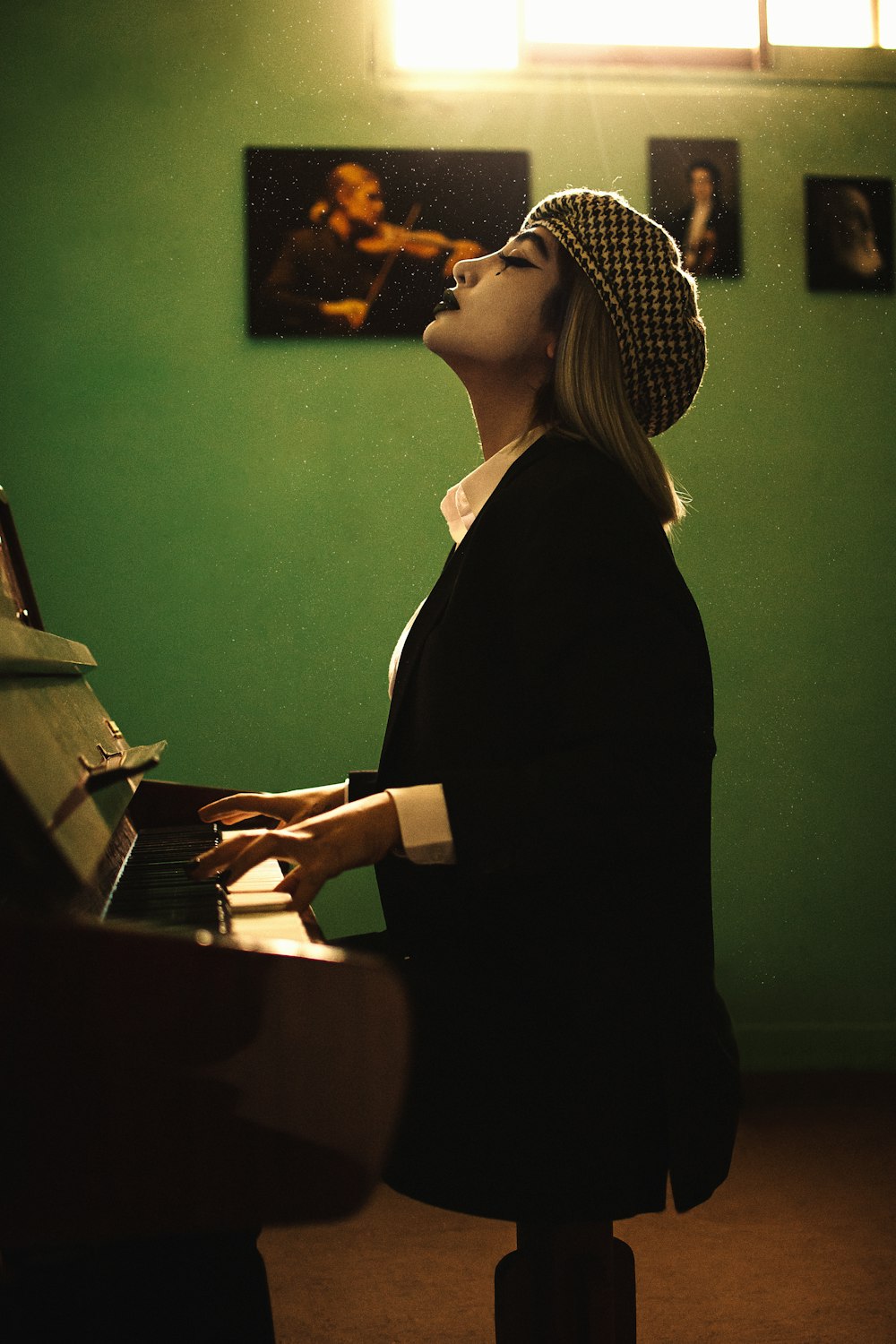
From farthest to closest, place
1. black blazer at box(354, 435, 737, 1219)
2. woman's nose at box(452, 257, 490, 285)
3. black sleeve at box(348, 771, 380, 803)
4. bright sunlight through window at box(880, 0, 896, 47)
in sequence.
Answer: bright sunlight through window at box(880, 0, 896, 47) < black sleeve at box(348, 771, 380, 803) < woman's nose at box(452, 257, 490, 285) < black blazer at box(354, 435, 737, 1219)

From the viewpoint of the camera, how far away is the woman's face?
140cm

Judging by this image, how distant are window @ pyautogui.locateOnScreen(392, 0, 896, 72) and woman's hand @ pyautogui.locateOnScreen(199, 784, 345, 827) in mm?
2263

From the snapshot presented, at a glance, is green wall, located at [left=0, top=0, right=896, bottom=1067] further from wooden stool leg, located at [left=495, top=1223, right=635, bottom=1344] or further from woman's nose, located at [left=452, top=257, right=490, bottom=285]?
wooden stool leg, located at [left=495, top=1223, right=635, bottom=1344]

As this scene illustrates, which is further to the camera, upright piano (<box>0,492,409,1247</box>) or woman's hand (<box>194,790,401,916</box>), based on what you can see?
woman's hand (<box>194,790,401,916</box>)

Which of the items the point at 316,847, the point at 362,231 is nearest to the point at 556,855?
the point at 316,847

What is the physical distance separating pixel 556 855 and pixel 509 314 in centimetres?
71

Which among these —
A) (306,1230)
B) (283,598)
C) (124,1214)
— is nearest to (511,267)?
(124,1214)

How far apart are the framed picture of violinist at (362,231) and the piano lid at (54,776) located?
1596 millimetres

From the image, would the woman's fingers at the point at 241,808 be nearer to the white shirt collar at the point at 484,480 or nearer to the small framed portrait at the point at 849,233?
the white shirt collar at the point at 484,480

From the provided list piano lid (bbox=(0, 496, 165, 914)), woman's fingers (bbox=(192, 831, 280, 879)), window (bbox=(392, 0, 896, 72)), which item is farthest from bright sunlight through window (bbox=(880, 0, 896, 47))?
woman's fingers (bbox=(192, 831, 280, 879))

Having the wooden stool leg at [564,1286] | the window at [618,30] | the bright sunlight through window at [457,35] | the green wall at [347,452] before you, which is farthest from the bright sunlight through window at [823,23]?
the wooden stool leg at [564,1286]

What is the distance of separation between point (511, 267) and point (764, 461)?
1878mm

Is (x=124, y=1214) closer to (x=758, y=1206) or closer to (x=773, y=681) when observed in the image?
(x=758, y=1206)

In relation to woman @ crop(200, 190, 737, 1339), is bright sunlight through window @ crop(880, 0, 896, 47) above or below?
above
